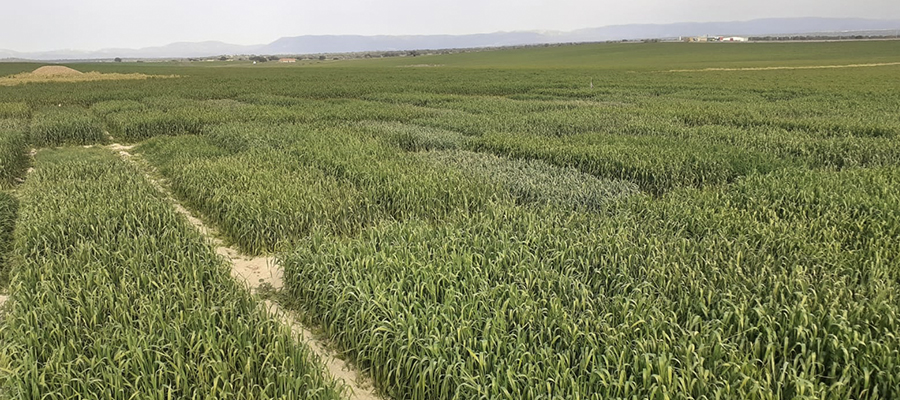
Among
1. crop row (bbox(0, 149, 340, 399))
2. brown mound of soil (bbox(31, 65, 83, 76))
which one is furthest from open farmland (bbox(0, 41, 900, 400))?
brown mound of soil (bbox(31, 65, 83, 76))

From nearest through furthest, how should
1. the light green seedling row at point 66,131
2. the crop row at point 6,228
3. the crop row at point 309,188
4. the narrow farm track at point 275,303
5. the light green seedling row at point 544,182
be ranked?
the narrow farm track at point 275,303, the crop row at point 6,228, the crop row at point 309,188, the light green seedling row at point 544,182, the light green seedling row at point 66,131

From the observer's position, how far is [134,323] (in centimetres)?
516

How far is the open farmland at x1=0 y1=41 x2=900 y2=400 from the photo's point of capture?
412 cm

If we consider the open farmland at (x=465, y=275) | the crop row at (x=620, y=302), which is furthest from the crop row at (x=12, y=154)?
the crop row at (x=620, y=302)

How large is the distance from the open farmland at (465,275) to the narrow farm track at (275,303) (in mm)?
110

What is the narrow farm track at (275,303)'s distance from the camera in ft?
16.1

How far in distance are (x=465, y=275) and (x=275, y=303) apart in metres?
2.74

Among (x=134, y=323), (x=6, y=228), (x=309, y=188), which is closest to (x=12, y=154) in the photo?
(x=6, y=228)

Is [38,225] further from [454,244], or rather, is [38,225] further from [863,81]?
[863,81]

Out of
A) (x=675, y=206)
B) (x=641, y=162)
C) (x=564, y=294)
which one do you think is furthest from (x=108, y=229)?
(x=641, y=162)

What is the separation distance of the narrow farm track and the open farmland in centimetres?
11

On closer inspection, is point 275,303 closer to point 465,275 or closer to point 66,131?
point 465,275

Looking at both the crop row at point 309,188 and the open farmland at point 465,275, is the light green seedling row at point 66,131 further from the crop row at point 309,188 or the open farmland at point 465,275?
the crop row at point 309,188

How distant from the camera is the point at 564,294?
211 inches
